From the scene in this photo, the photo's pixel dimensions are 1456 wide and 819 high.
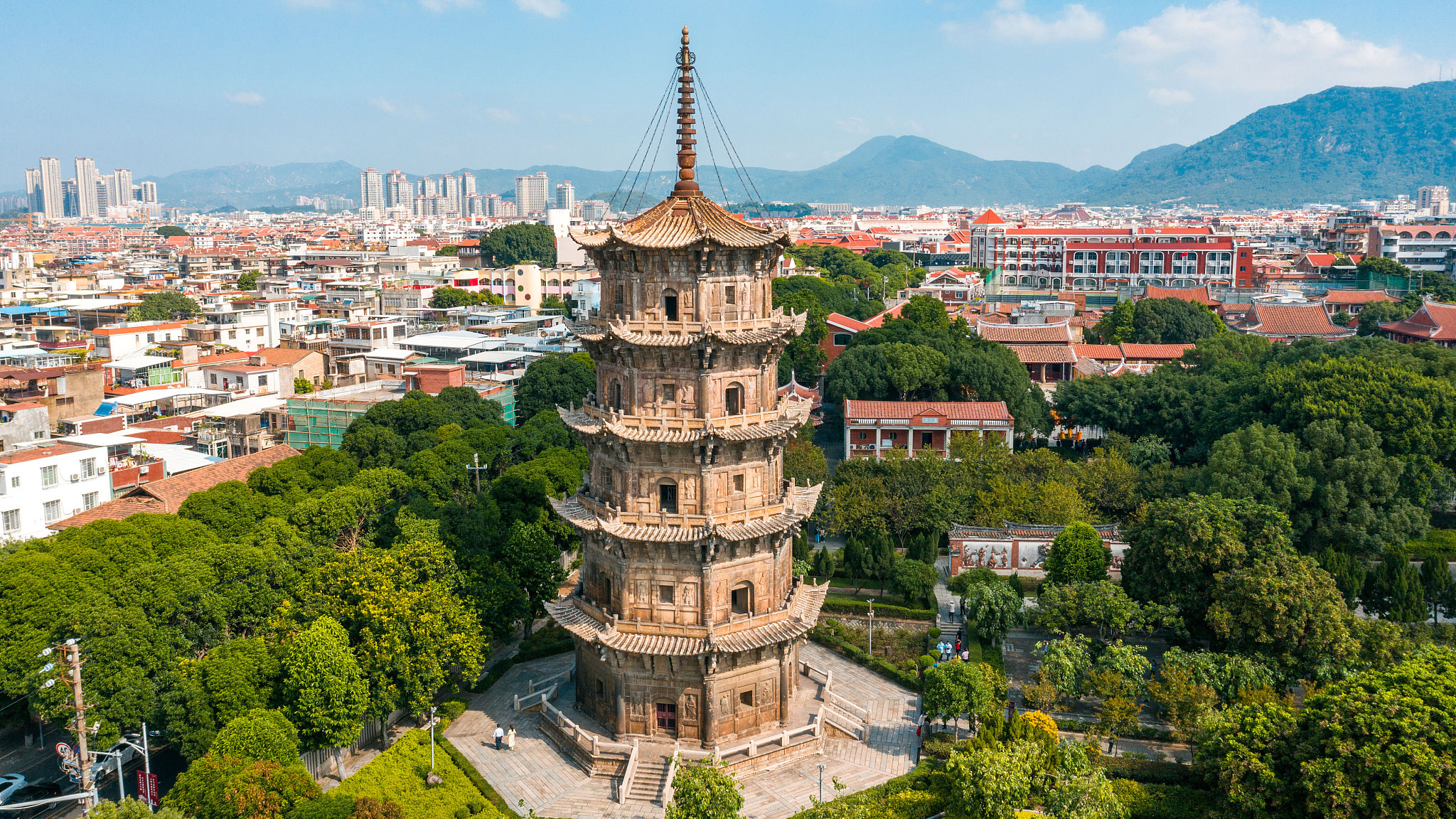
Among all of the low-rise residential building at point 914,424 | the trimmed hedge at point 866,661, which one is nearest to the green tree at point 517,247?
the low-rise residential building at point 914,424

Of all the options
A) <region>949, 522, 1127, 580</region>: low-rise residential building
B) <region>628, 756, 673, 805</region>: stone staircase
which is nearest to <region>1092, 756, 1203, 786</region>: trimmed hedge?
<region>628, 756, 673, 805</region>: stone staircase

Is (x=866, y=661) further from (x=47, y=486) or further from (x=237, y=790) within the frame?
(x=47, y=486)

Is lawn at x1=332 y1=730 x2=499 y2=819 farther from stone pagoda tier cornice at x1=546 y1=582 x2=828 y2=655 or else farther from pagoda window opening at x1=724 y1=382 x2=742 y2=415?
pagoda window opening at x1=724 y1=382 x2=742 y2=415

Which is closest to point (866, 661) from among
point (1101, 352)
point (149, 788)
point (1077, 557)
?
point (1077, 557)

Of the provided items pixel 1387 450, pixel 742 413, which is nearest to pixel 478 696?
pixel 742 413

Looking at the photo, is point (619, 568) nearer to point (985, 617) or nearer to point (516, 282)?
point (985, 617)

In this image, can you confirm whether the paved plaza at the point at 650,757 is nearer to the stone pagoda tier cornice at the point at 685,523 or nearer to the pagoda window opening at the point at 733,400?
the stone pagoda tier cornice at the point at 685,523
